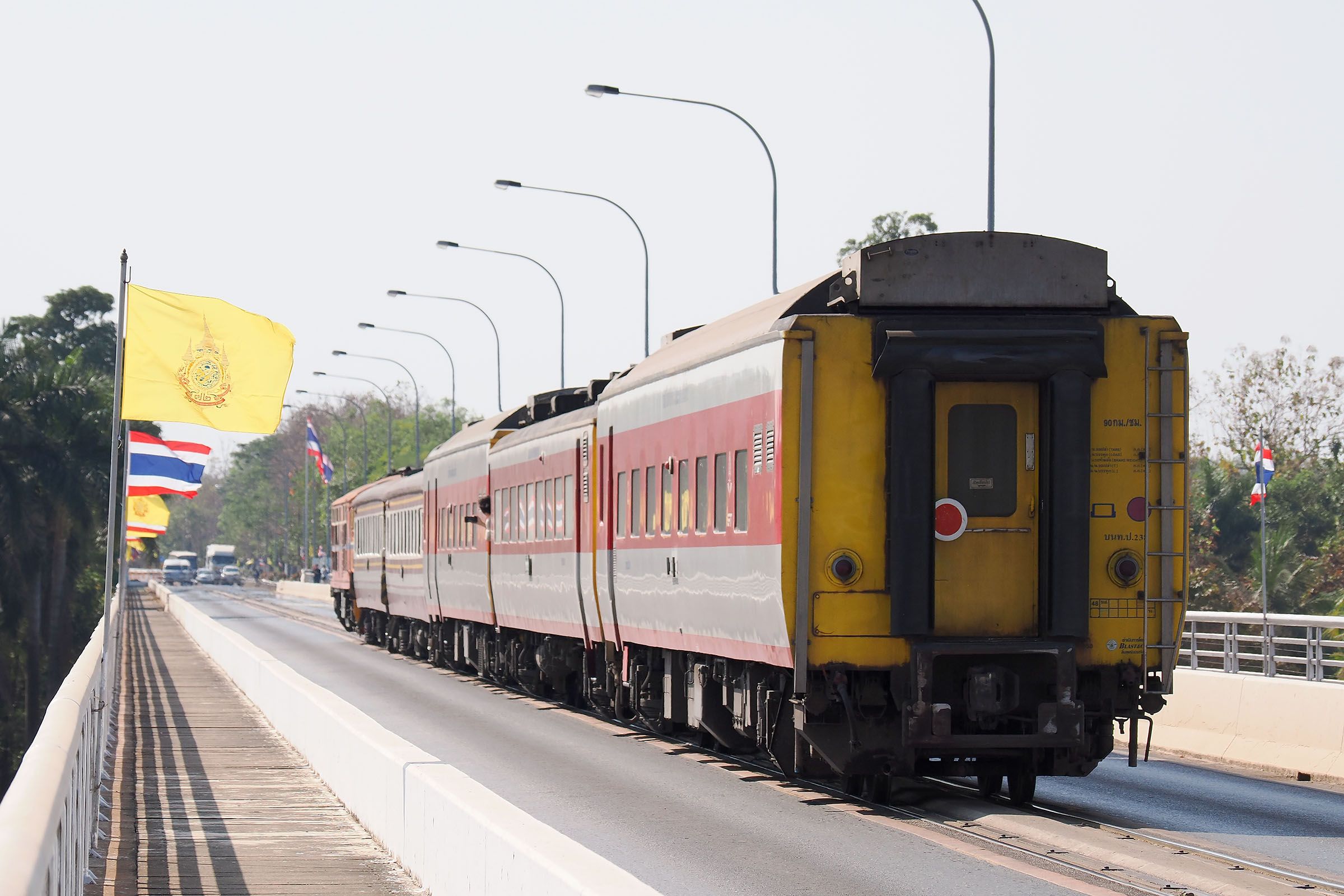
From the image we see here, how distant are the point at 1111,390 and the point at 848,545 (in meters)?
2.10

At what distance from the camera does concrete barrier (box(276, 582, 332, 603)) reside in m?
93.1

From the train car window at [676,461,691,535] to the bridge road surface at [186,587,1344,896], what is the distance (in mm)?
2099

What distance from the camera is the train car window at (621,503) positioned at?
64.7 feet

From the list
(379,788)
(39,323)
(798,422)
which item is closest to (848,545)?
(798,422)

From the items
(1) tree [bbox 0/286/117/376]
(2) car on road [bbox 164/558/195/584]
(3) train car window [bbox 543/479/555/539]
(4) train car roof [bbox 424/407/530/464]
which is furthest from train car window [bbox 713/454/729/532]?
(2) car on road [bbox 164/558/195/584]

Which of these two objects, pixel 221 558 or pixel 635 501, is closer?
pixel 635 501

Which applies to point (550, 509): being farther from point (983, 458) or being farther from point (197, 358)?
point (983, 458)

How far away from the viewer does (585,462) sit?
72.7 feet

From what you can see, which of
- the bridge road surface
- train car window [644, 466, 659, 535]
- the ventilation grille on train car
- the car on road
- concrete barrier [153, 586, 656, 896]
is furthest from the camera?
the car on road

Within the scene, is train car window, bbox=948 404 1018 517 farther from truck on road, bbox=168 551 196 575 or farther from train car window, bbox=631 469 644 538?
truck on road, bbox=168 551 196 575

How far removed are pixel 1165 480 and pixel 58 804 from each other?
8.91 m

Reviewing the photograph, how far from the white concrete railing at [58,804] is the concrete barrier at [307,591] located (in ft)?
242

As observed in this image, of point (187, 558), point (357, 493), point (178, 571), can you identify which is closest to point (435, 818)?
point (357, 493)

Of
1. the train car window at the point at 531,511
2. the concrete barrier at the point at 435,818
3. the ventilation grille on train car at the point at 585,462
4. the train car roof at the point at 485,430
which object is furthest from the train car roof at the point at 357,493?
the concrete barrier at the point at 435,818
